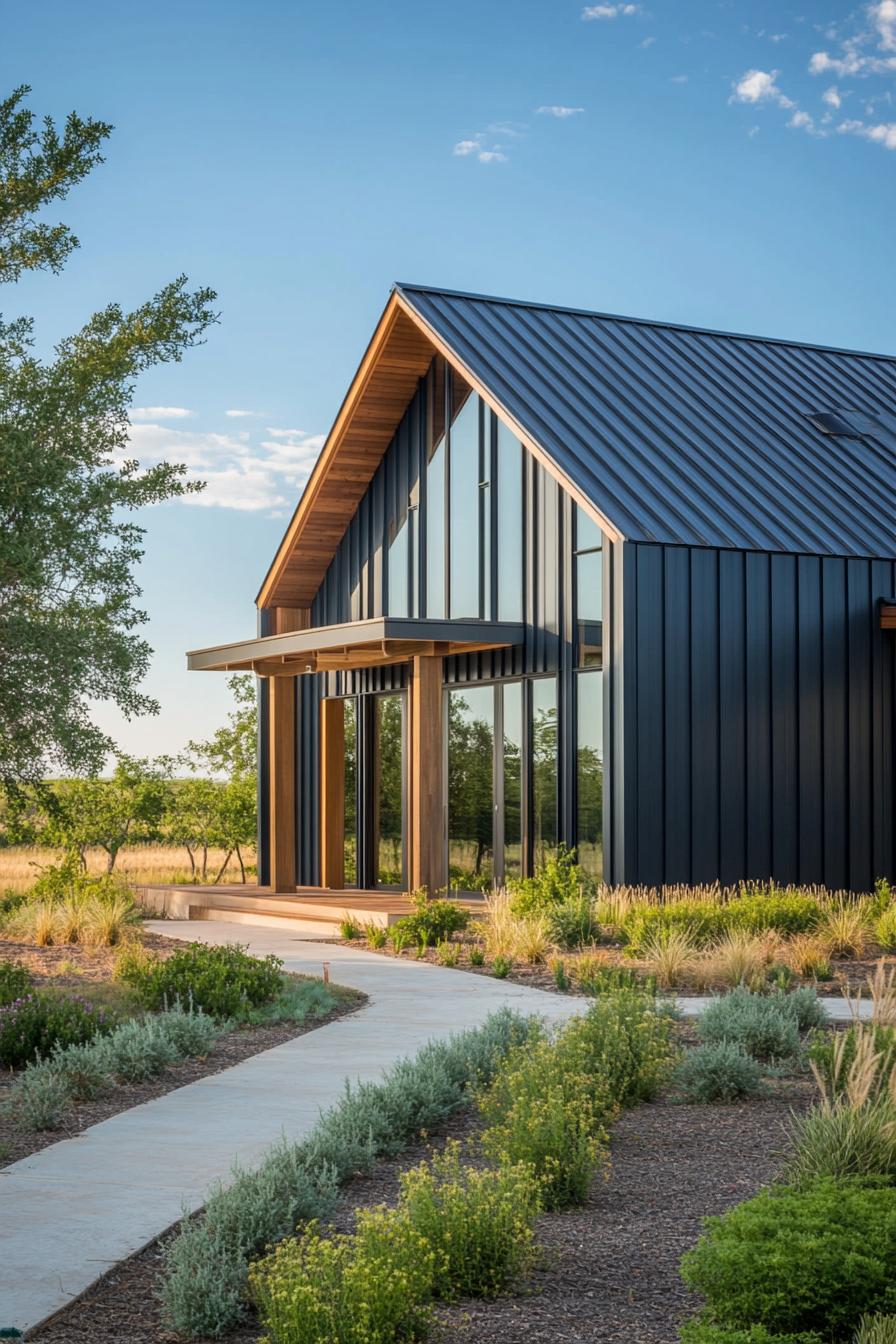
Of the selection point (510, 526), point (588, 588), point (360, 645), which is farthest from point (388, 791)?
point (588, 588)

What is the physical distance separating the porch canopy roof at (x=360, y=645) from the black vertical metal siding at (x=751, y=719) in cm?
214

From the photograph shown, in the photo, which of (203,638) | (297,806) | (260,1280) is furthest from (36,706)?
(203,638)

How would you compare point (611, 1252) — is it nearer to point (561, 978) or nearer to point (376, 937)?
point (561, 978)

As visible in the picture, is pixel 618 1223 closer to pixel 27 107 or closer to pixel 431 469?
pixel 27 107

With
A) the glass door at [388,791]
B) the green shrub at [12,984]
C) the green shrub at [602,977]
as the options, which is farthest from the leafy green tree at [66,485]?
the glass door at [388,791]

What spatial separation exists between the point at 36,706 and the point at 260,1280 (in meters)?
5.16

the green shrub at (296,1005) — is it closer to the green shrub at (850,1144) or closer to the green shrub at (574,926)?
the green shrub at (574,926)

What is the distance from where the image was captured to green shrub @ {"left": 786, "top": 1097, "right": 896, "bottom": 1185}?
18.7ft

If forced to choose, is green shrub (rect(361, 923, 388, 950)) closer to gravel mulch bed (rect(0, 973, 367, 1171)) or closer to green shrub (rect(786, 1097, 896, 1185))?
gravel mulch bed (rect(0, 973, 367, 1171))

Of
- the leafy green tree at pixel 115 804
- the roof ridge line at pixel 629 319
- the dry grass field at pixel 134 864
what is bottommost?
the dry grass field at pixel 134 864

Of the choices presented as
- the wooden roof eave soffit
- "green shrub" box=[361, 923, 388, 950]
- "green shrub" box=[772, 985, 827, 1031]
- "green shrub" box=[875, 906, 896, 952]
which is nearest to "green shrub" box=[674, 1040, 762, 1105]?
"green shrub" box=[772, 985, 827, 1031]

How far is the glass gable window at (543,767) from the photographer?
16.7 m

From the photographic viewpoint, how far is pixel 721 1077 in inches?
297

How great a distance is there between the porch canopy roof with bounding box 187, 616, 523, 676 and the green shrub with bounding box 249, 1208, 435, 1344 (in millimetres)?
11745
